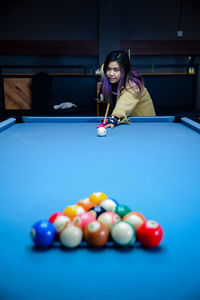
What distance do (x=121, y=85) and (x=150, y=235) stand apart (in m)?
1.95

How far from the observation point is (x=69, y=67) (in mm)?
6230

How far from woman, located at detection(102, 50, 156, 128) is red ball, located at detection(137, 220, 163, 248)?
5.22 ft

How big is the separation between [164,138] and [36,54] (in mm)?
5207

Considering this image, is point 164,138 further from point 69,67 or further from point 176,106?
point 69,67

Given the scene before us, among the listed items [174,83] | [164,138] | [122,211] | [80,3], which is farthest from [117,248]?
[80,3]

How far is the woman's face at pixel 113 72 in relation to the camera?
232 cm

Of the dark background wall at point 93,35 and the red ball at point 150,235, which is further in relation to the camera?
the dark background wall at point 93,35

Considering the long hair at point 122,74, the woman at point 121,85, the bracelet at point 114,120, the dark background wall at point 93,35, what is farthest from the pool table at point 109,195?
the dark background wall at point 93,35

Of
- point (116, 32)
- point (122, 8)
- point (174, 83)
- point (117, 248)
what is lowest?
point (117, 248)

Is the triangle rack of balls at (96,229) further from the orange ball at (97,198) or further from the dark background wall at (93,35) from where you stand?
the dark background wall at (93,35)

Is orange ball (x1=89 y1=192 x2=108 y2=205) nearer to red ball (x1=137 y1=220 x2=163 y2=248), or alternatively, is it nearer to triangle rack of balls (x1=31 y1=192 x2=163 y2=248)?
triangle rack of balls (x1=31 y1=192 x2=163 y2=248)

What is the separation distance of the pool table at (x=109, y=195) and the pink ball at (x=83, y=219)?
0.06 m

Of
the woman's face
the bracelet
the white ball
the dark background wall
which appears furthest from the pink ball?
the dark background wall

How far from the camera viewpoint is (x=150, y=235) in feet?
1.92
